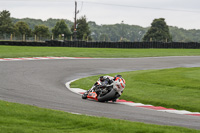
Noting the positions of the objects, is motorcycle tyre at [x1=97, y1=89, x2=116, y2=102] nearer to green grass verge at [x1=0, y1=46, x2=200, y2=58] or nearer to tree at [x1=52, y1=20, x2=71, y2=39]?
green grass verge at [x1=0, y1=46, x2=200, y2=58]

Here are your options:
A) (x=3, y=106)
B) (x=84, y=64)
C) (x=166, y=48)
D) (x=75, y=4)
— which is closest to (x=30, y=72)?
(x=84, y=64)

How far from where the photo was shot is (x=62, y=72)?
24.1m

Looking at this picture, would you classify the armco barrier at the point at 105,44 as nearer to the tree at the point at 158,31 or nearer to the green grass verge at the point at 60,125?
the green grass verge at the point at 60,125

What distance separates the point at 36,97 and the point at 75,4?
211ft

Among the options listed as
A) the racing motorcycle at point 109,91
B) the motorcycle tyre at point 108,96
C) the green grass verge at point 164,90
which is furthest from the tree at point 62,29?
the motorcycle tyre at point 108,96

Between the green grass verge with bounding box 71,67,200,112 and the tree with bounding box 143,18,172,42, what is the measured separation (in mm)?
85606

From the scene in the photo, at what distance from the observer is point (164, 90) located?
632 inches

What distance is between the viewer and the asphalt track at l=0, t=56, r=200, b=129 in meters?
10.6

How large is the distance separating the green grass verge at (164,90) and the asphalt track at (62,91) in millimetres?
1604

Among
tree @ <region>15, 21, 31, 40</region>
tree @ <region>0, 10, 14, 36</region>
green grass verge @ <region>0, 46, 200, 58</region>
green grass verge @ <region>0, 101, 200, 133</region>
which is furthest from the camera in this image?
tree @ <region>15, 21, 31, 40</region>

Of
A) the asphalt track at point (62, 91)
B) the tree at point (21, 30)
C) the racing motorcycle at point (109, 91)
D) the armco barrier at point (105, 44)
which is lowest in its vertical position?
the asphalt track at point (62, 91)

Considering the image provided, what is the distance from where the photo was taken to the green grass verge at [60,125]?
7422 mm

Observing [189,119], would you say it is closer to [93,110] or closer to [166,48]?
[93,110]

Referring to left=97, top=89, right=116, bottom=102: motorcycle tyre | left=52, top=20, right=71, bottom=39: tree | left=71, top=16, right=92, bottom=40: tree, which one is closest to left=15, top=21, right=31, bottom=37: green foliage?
left=52, top=20, right=71, bottom=39: tree
